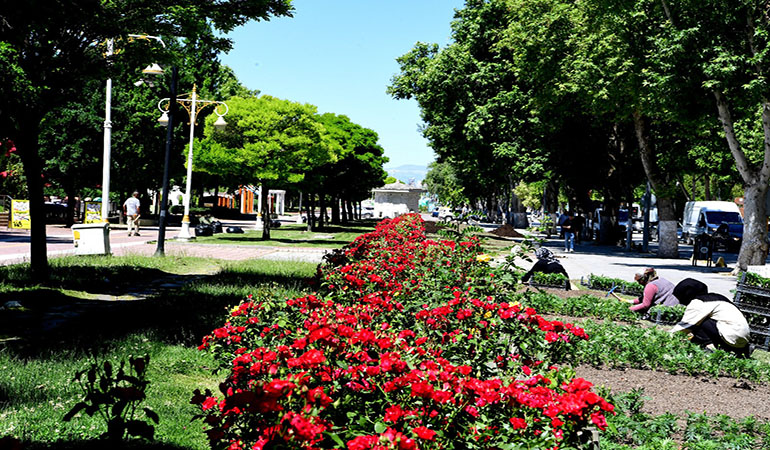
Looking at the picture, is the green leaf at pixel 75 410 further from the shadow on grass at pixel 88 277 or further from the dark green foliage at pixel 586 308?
the shadow on grass at pixel 88 277

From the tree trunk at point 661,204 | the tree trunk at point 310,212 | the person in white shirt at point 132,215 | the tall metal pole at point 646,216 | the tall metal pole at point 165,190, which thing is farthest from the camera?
the tree trunk at point 310,212

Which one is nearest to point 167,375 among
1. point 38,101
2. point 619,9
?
point 38,101

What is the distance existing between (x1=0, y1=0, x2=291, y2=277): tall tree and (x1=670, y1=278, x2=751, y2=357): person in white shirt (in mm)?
8657

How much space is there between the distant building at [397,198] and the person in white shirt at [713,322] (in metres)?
63.8

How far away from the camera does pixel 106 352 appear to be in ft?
21.9

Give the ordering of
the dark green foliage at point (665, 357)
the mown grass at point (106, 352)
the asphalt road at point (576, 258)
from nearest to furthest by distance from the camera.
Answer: the mown grass at point (106, 352) < the dark green foliage at point (665, 357) < the asphalt road at point (576, 258)

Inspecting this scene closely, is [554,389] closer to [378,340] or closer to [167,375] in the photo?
[378,340]

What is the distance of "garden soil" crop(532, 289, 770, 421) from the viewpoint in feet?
19.8

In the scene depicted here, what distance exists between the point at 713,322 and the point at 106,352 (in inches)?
269

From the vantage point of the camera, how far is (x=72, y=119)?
1428 inches

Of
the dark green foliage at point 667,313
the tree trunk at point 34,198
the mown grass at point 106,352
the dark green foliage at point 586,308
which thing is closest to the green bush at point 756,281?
the dark green foliage at point 667,313

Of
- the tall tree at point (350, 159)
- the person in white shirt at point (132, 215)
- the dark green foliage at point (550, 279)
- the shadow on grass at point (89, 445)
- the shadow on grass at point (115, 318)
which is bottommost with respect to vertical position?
the shadow on grass at point (89, 445)

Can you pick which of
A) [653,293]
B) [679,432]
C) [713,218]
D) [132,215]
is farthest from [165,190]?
[713,218]

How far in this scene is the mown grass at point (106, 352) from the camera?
4645 mm
